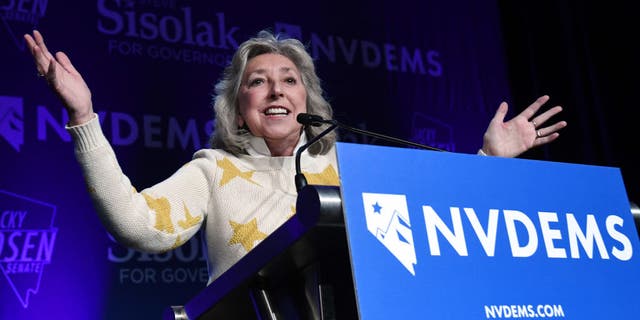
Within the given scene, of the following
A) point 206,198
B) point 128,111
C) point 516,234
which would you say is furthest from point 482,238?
point 128,111

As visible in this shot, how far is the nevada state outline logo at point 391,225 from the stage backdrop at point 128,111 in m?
2.54

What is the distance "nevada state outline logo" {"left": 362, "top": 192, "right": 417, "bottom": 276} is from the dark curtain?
140 inches

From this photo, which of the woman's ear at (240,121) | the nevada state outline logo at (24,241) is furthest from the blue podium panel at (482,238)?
the nevada state outline logo at (24,241)

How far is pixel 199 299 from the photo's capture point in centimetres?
129

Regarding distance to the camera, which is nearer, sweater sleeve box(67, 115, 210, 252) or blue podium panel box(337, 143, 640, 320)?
blue podium panel box(337, 143, 640, 320)

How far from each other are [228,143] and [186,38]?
1852 mm

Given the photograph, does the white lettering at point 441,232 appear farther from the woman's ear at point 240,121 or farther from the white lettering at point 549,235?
the woman's ear at point 240,121

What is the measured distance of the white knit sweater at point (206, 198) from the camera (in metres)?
1.43

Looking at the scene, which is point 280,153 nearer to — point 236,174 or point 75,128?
point 236,174

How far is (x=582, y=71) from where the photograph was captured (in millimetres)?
4504

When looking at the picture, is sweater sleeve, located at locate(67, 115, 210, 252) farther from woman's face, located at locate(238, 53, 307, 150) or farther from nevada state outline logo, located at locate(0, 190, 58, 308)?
nevada state outline logo, located at locate(0, 190, 58, 308)

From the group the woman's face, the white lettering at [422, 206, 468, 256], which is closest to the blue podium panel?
the white lettering at [422, 206, 468, 256]

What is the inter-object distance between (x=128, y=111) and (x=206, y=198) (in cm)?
187

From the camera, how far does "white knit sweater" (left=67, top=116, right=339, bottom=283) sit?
1426 mm
